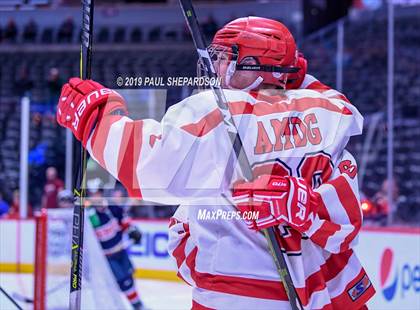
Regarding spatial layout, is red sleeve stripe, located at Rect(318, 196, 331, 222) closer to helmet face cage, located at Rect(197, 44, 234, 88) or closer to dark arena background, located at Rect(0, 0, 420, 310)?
helmet face cage, located at Rect(197, 44, 234, 88)

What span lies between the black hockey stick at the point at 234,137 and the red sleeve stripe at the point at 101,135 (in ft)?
0.54

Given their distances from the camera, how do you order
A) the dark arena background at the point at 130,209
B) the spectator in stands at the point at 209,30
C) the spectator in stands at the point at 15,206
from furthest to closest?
the spectator in stands at the point at 15,206, the dark arena background at the point at 130,209, the spectator in stands at the point at 209,30

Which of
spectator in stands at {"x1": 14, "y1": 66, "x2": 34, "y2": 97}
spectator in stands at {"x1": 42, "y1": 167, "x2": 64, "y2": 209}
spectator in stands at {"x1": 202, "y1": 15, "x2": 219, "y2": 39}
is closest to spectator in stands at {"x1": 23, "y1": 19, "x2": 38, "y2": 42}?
spectator in stands at {"x1": 14, "y1": 66, "x2": 34, "y2": 97}

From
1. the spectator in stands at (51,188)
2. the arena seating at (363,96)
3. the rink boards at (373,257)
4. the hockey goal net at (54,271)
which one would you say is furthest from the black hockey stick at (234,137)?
the spectator in stands at (51,188)

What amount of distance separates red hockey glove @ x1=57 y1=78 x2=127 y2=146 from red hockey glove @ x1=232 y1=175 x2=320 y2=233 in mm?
236

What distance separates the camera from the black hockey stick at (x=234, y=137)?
129cm

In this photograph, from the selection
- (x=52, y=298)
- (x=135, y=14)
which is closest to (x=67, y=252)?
(x=52, y=298)

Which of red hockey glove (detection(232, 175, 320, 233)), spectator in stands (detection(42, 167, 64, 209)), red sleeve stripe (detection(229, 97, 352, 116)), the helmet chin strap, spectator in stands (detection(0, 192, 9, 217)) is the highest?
the helmet chin strap

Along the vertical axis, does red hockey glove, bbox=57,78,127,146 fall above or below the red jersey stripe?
above

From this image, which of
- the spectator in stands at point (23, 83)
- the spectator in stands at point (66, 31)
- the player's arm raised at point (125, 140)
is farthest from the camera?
the spectator in stands at point (66, 31)

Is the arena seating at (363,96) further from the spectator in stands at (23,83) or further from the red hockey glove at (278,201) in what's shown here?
the red hockey glove at (278,201)

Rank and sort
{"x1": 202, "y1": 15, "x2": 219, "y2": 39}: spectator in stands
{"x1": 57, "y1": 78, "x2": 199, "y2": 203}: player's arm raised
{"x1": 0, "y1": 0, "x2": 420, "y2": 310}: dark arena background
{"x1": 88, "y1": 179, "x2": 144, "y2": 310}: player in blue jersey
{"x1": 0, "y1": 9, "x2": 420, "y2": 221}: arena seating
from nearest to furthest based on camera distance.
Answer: {"x1": 57, "y1": 78, "x2": 199, "y2": 203}: player's arm raised → {"x1": 202, "y1": 15, "x2": 219, "y2": 39}: spectator in stands → {"x1": 0, "y1": 0, "x2": 420, "y2": 310}: dark arena background → {"x1": 88, "y1": 179, "x2": 144, "y2": 310}: player in blue jersey → {"x1": 0, "y1": 9, "x2": 420, "y2": 221}: arena seating

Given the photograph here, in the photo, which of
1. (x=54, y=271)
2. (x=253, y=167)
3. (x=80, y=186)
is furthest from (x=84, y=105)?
(x=54, y=271)

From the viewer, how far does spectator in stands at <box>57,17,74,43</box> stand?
6.25 metres
